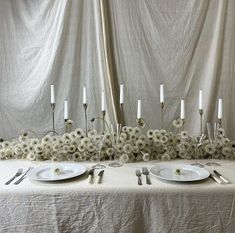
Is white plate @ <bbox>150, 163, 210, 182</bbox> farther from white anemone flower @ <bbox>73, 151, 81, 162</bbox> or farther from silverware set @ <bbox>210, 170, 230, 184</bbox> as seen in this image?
white anemone flower @ <bbox>73, 151, 81, 162</bbox>

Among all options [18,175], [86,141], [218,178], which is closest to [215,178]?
[218,178]

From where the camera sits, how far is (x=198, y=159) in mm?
1570

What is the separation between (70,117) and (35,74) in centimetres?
33

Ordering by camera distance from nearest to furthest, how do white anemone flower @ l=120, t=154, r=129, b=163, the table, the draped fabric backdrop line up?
the table → white anemone flower @ l=120, t=154, r=129, b=163 → the draped fabric backdrop

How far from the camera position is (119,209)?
3.86 ft

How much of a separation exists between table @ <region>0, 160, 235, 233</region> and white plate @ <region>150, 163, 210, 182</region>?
7 cm

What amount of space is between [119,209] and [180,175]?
31 centimetres

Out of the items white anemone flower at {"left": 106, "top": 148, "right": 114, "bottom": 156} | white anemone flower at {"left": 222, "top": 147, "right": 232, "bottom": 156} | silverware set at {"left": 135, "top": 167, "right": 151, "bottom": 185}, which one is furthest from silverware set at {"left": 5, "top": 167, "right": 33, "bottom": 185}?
white anemone flower at {"left": 222, "top": 147, "right": 232, "bottom": 156}

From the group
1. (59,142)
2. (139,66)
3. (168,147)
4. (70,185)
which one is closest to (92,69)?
(139,66)

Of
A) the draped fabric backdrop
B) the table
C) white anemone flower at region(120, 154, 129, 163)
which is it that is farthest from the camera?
the draped fabric backdrop

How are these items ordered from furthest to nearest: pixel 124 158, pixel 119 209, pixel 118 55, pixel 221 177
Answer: pixel 118 55 → pixel 124 158 → pixel 221 177 → pixel 119 209

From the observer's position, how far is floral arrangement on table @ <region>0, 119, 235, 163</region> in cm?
152

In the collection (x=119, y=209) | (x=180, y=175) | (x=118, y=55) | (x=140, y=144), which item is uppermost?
(x=118, y=55)

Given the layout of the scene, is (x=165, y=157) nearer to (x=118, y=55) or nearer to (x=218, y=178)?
(x=218, y=178)
